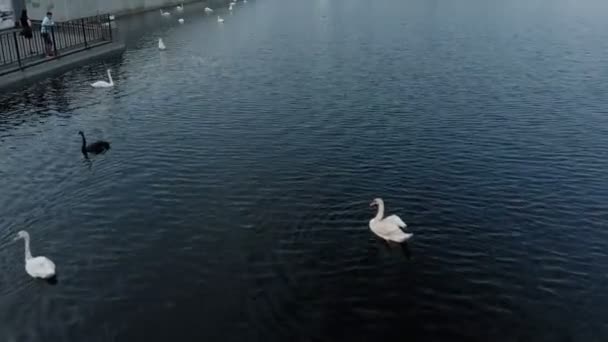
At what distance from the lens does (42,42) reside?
53156 mm

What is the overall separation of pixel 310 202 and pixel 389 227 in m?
4.68

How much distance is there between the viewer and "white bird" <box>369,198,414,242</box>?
2047 cm

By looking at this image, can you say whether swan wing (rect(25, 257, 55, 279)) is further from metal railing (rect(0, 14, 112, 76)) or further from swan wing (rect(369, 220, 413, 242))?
metal railing (rect(0, 14, 112, 76))

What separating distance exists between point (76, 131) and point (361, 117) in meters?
17.9

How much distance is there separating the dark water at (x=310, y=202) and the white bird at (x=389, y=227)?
0.45 metres

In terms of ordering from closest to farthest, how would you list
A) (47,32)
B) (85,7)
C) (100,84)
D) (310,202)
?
(310,202) → (100,84) → (47,32) → (85,7)

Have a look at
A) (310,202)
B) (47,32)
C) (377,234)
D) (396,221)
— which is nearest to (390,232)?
(396,221)

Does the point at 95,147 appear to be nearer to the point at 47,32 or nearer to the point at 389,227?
the point at 389,227

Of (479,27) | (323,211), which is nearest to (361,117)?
(323,211)

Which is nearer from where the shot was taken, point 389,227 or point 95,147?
point 389,227

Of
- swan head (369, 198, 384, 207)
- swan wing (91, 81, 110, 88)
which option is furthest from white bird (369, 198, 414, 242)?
swan wing (91, 81, 110, 88)

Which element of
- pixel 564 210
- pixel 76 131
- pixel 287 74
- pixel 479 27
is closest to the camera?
pixel 564 210

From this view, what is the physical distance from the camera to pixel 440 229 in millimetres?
21953

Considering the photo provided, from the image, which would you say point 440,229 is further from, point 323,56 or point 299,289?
point 323,56
